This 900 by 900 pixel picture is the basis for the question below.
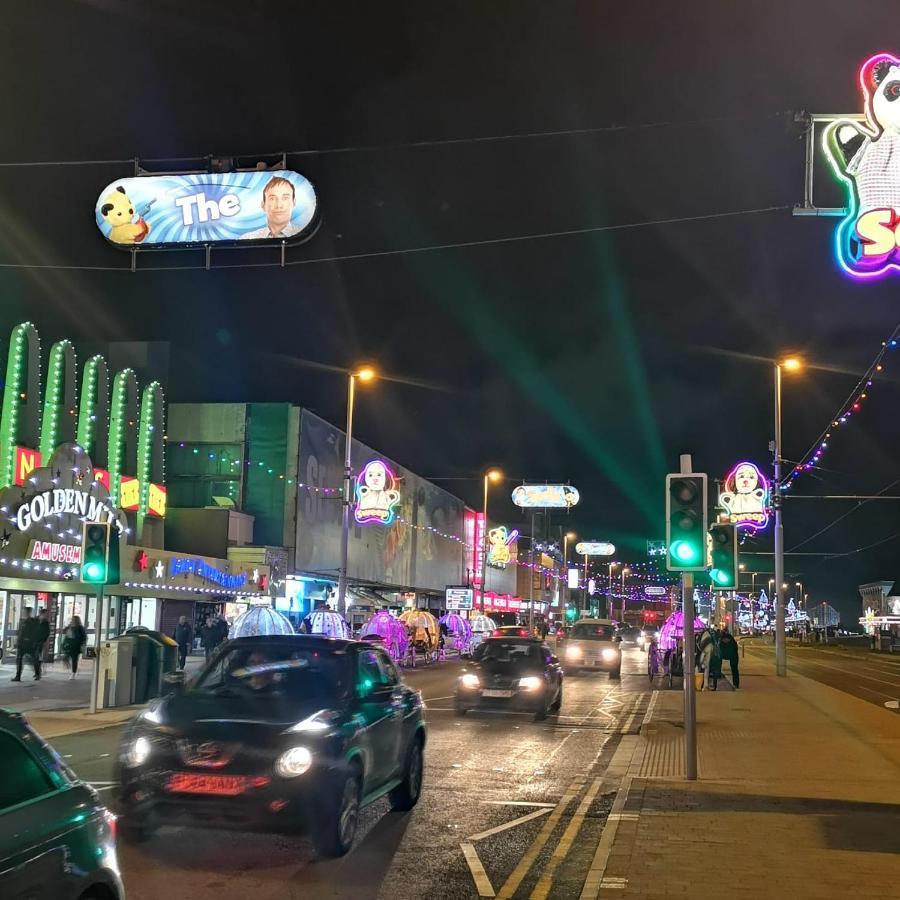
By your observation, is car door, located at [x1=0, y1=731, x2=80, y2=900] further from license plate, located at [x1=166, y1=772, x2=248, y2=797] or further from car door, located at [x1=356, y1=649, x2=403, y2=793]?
car door, located at [x1=356, y1=649, x2=403, y2=793]

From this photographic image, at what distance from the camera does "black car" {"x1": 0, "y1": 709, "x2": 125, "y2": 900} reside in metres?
3.59

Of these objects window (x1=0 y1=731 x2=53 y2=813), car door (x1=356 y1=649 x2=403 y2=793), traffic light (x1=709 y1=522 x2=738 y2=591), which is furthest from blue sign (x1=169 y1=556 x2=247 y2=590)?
window (x1=0 y1=731 x2=53 y2=813)

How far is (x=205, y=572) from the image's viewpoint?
33344 mm

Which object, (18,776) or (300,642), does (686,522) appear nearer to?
(300,642)

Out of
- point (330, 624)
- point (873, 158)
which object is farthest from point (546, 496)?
point (873, 158)

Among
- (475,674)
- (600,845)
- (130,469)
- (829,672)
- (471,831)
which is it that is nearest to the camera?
(600,845)

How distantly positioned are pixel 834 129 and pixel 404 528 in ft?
162

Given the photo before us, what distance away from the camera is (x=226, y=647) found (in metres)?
8.98

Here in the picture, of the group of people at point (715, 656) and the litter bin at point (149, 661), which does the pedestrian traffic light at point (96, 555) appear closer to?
the litter bin at point (149, 661)

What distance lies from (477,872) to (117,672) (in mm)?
11902

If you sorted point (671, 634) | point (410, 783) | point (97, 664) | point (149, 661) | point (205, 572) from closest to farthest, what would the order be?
point (410, 783), point (97, 664), point (149, 661), point (671, 634), point (205, 572)

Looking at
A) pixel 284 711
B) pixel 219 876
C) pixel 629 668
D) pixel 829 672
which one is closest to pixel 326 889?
pixel 219 876

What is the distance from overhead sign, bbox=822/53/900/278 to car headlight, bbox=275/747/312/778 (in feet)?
29.3

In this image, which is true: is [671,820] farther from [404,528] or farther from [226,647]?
[404,528]
